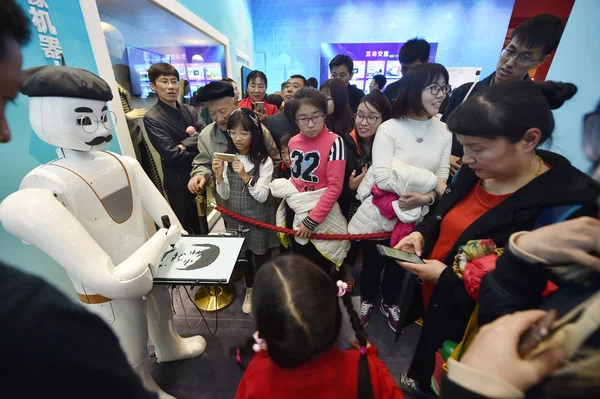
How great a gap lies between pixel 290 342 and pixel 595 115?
93 centimetres

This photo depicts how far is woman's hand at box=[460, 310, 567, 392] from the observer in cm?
44

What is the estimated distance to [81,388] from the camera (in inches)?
14.7

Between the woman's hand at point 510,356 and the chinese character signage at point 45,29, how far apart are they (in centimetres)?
239

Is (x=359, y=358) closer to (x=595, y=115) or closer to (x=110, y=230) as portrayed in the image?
(x=595, y=115)

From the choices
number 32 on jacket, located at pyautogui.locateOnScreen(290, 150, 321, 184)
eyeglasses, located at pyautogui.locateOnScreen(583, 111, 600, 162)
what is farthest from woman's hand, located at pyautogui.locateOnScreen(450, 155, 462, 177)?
eyeglasses, located at pyautogui.locateOnScreen(583, 111, 600, 162)

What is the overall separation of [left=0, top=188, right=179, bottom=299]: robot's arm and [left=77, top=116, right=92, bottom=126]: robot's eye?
0.30 metres

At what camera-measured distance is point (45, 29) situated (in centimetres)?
152

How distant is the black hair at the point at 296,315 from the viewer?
0.72m

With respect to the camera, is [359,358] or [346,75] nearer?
[359,358]

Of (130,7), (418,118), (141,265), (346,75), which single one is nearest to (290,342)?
(141,265)

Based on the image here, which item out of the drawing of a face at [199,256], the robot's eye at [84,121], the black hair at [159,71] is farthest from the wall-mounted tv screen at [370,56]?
the robot's eye at [84,121]

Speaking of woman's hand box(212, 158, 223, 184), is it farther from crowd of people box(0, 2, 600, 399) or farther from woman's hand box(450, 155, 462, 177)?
woman's hand box(450, 155, 462, 177)

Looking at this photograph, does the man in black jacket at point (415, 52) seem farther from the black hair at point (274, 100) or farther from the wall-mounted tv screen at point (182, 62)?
the wall-mounted tv screen at point (182, 62)

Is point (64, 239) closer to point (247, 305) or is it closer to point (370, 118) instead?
point (247, 305)
